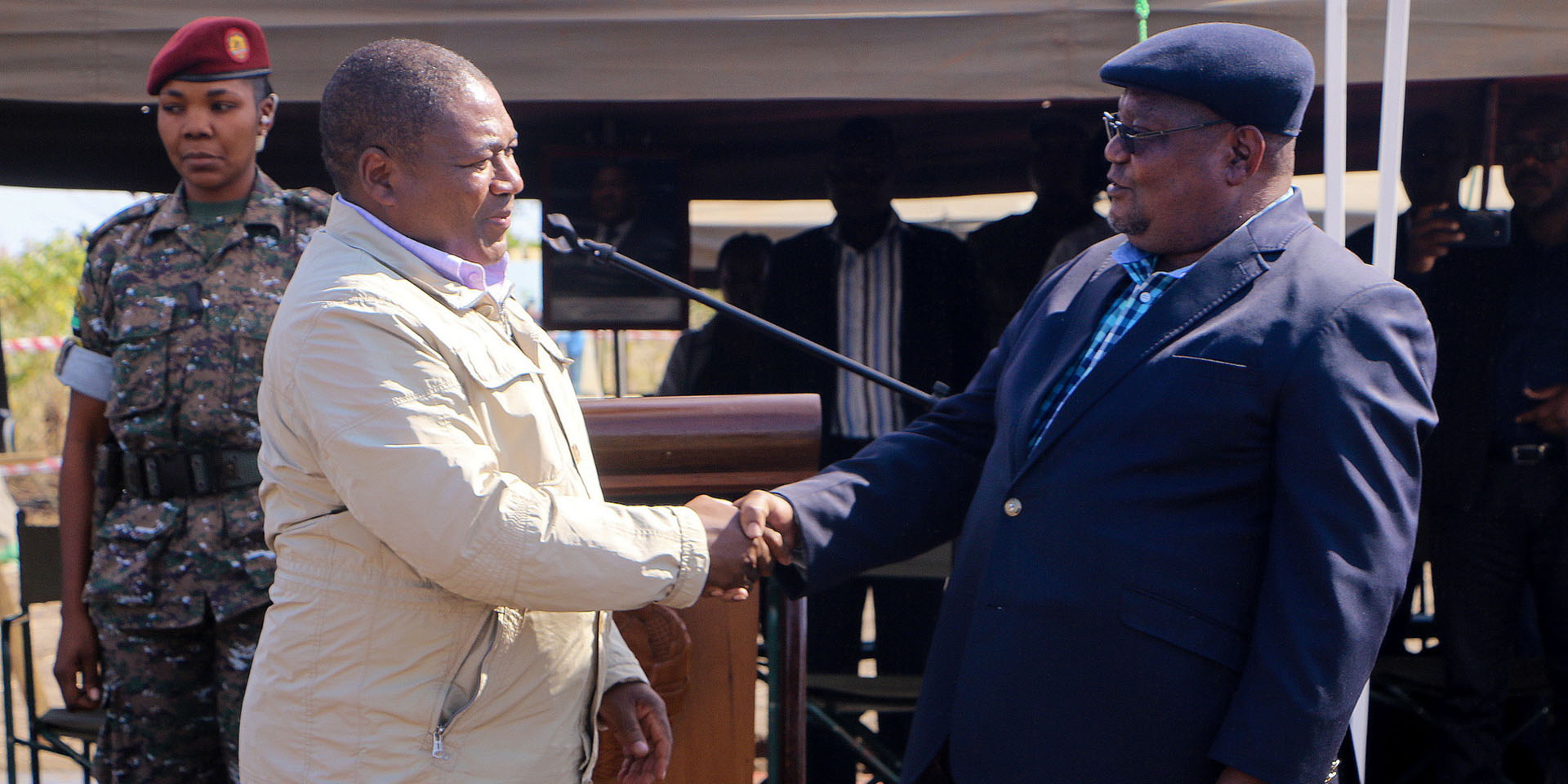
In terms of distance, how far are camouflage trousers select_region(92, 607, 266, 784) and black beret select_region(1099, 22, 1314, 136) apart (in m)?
2.14

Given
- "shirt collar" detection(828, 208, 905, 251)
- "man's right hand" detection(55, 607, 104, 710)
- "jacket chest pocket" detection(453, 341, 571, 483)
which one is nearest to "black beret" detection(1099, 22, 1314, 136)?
"jacket chest pocket" detection(453, 341, 571, 483)

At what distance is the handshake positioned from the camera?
6.48 feet

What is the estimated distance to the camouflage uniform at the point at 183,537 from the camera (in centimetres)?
266

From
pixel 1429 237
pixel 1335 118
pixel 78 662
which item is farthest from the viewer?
pixel 1429 237

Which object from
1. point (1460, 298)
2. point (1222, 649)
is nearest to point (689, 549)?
point (1222, 649)

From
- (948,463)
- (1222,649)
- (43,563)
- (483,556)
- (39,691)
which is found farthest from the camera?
(39,691)

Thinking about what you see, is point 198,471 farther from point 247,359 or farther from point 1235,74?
point 1235,74

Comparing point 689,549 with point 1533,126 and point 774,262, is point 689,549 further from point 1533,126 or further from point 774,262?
point 1533,126

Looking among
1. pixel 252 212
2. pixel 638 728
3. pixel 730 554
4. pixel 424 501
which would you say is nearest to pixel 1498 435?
pixel 730 554

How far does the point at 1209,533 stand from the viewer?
64.9 inches

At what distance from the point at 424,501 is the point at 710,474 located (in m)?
0.83

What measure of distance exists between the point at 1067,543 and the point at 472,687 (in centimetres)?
83

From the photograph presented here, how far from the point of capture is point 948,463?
2188 mm

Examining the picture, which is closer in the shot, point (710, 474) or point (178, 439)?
point (710, 474)
